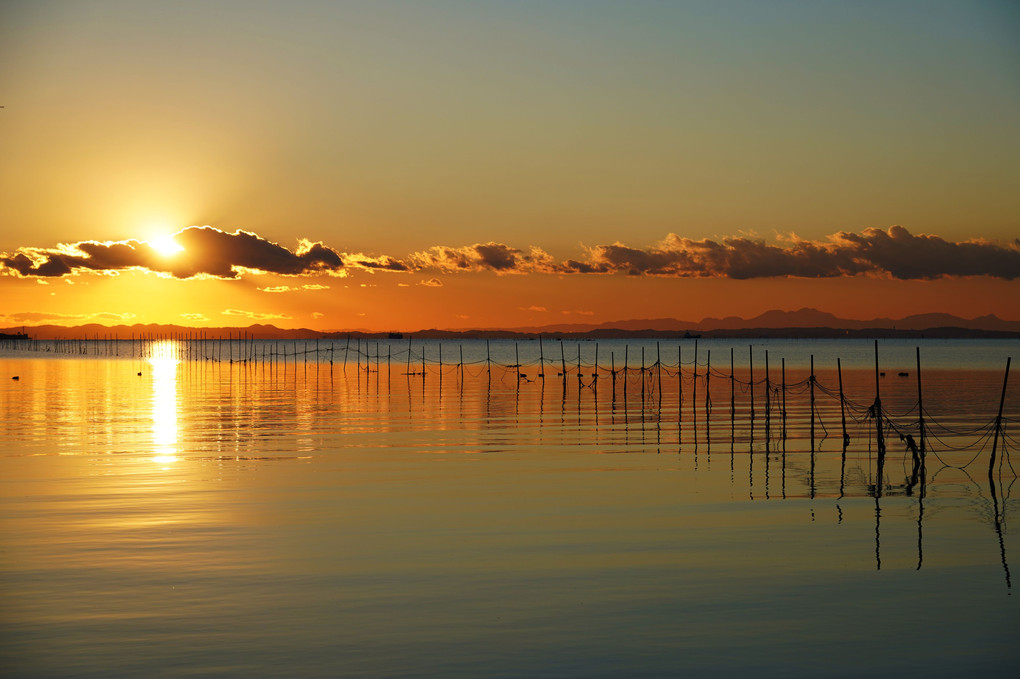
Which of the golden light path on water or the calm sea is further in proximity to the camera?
the golden light path on water

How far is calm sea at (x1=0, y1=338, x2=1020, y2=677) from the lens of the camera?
46.2ft

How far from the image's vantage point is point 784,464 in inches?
1315

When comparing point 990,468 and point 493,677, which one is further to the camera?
point 990,468

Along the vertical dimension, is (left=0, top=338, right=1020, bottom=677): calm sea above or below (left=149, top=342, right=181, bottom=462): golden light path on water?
below

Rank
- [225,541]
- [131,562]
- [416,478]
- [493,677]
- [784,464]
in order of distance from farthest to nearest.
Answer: [784,464]
[416,478]
[225,541]
[131,562]
[493,677]

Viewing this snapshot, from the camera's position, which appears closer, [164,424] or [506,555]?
[506,555]

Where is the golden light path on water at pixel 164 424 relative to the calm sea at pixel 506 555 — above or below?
above

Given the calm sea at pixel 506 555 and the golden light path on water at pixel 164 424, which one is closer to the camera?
the calm sea at pixel 506 555

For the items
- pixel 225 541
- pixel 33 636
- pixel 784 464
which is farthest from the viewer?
pixel 784 464

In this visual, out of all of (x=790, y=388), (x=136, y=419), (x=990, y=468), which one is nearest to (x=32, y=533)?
(x=990, y=468)

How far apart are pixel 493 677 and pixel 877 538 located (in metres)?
11.9

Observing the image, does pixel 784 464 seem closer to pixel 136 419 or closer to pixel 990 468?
pixel 990 468

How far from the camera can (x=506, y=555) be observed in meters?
19.7

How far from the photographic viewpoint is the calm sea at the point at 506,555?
1408 centimetres
